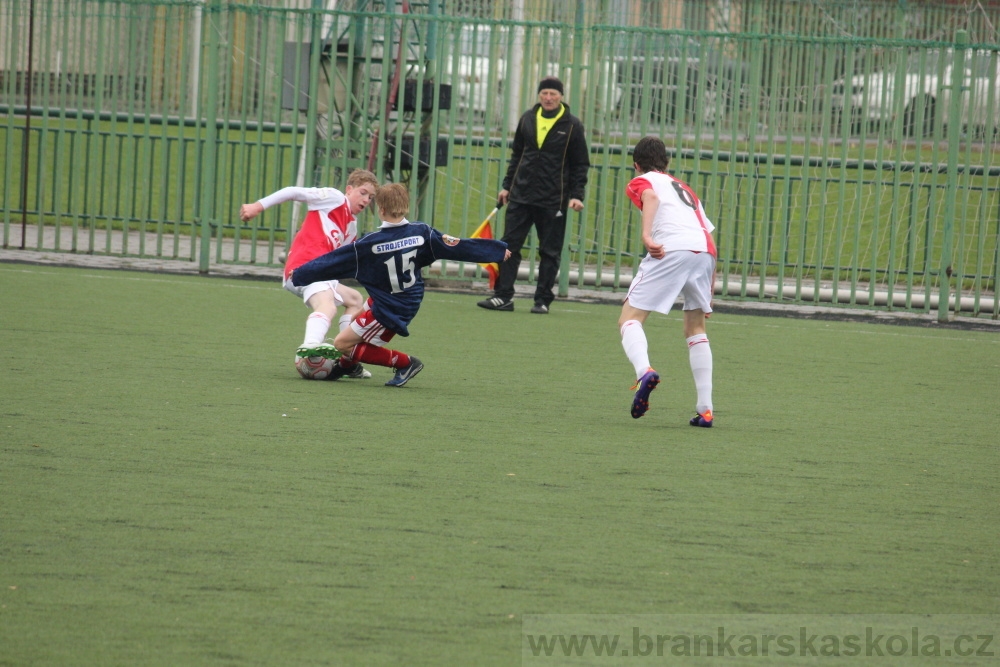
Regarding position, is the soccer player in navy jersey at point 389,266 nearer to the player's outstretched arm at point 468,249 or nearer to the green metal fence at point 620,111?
the player's outstretched arm at point 468,249

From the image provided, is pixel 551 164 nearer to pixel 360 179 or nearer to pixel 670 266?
pixel 360 179

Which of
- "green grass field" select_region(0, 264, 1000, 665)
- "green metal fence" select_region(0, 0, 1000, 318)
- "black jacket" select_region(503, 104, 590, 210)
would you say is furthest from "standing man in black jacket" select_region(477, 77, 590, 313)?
"green grass field" select_region(0, 264, 1000, 665)

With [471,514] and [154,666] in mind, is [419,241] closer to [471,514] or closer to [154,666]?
[471,514]

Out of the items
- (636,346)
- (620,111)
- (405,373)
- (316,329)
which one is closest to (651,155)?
(636,346)

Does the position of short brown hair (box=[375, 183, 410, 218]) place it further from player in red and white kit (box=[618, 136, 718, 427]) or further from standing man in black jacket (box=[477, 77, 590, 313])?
standing man in black jacket (box=[477, 77, 590, 313])

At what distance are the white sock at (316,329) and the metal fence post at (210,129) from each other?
19.8ft

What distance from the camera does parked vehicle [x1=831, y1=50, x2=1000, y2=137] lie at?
489 inches

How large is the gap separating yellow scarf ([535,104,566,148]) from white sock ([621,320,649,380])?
4.95 meters

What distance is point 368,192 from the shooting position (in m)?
7.70

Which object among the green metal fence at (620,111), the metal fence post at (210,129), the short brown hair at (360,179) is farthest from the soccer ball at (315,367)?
the metal fence post at (210,129)

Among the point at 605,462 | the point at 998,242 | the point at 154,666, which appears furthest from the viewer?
the point at 998,242

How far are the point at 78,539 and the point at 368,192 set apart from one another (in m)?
3.97

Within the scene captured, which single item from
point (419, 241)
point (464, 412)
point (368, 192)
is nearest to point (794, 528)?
point (464, 412)

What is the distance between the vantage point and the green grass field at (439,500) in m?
3.50
